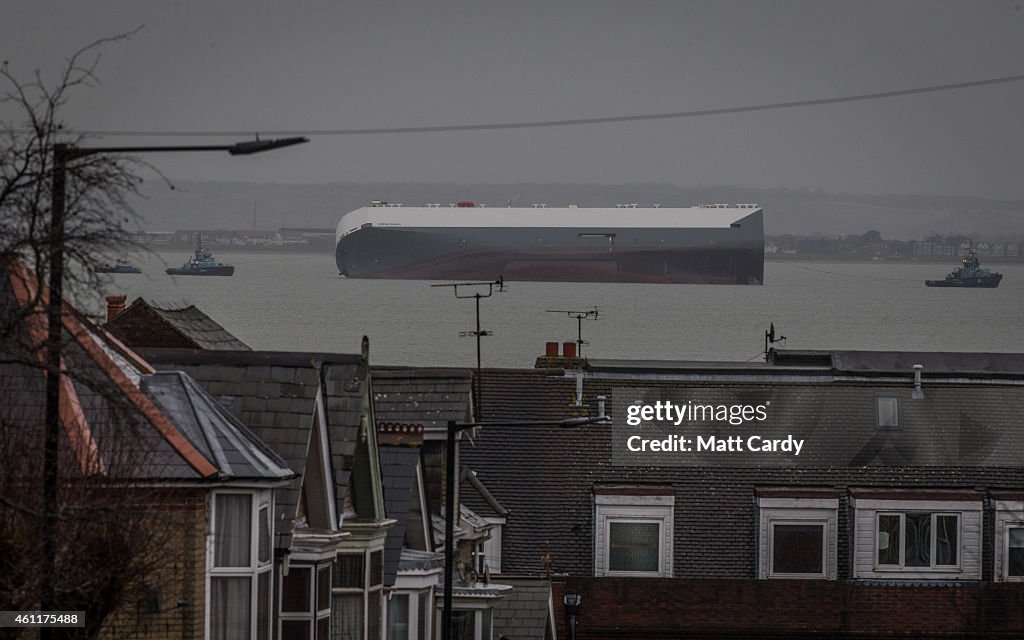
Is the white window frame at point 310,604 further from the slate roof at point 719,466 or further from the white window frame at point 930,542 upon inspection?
the white window frame at point 930,542

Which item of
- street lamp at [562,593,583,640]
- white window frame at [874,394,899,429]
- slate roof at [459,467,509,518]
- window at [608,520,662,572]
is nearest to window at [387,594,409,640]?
street lamp at [562,593,583,640]

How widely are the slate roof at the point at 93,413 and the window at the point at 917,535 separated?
15846 mm

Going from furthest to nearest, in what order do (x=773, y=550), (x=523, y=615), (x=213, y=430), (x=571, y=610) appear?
(x=773, y=550), (x=571, y=610), (x=523, y=615), (x=213, y=430)

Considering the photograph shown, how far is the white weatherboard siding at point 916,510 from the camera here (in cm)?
2841

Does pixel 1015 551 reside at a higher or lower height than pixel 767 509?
lower

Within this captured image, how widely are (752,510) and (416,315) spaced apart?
160802 millimetres

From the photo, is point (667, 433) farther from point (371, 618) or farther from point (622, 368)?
point (371, 618)

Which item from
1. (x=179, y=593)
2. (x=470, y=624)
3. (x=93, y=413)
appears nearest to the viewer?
(x=93, y=413)

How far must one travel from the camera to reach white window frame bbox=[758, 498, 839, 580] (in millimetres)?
28594

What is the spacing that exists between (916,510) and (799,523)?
1670 mm

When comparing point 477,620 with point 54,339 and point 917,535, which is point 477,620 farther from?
point 54,339

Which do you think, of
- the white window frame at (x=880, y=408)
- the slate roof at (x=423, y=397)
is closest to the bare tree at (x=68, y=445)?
the slate roof at (x=423, y=397)

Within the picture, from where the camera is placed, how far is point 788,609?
28094mm

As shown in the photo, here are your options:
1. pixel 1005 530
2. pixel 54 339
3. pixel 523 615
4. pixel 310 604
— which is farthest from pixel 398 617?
pixel 1005 530
